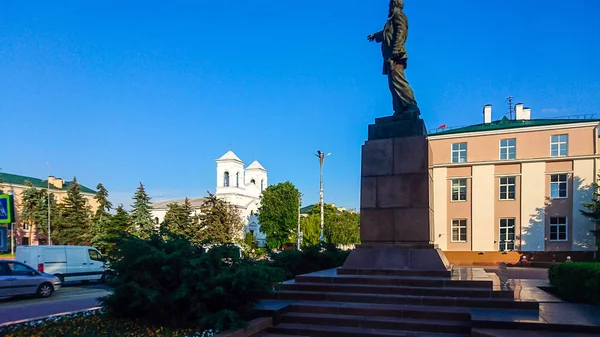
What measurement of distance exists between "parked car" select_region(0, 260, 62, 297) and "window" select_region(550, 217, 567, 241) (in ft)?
103

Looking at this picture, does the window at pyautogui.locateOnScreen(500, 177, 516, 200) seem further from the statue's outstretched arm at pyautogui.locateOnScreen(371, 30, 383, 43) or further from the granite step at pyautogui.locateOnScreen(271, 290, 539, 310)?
the granite step at pyautogui.locateOnScreen(271, 290, 539, 310)

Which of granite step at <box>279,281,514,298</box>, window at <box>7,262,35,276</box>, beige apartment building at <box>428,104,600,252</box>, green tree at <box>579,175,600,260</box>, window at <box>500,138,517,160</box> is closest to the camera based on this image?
granite step at <box>279,281,514,298</box>

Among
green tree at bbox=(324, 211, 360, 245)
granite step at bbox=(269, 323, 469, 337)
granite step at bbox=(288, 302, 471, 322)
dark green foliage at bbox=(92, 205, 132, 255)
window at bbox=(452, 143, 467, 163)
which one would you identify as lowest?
green tree at bbox=(324, 211, 360, 245)

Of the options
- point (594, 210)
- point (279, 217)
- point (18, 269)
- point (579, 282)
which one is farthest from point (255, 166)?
point (579, 282)

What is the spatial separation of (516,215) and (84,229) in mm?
46174

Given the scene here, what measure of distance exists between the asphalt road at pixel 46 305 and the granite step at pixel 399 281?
16.5ft

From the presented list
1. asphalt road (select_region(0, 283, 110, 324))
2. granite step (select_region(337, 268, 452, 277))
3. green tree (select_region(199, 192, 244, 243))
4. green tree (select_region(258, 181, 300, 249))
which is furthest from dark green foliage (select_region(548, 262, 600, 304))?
green tree (select_region(258, 181, 300, 249))

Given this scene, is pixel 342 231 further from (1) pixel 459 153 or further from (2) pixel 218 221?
(1) pixel 459 153

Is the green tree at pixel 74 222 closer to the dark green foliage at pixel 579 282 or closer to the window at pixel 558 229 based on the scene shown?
the window at pixel 558 229

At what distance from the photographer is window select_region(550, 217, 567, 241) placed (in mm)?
30125

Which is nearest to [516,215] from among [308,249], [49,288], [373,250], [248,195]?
[308,249]

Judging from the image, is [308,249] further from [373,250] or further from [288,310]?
[288,310]

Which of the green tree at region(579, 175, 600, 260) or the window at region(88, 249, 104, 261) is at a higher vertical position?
the green tree at region(579, 175, 600, 260)

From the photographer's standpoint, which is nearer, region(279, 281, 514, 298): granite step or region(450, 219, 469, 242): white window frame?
region(279, 281, 514, 298): granite step
